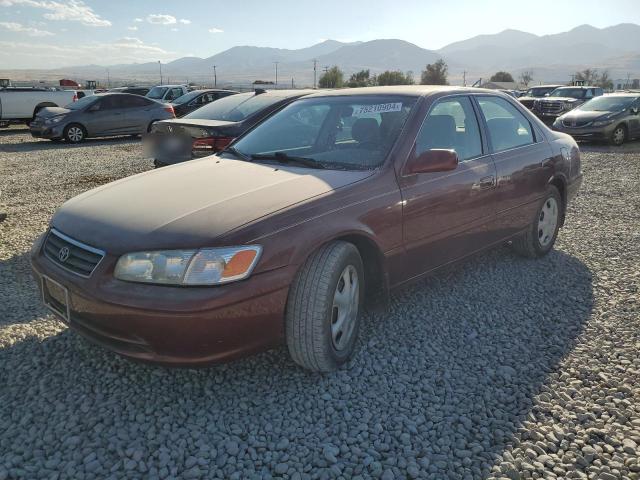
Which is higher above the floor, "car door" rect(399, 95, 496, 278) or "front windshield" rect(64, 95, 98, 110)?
"front windshield" rect(64, 95, 98, 110)

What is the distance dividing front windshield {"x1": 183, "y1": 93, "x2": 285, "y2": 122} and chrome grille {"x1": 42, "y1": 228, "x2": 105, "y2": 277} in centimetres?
381

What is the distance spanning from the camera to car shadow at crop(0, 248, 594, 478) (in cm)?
239

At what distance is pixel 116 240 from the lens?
254cm

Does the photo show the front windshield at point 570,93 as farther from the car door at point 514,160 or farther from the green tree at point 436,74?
the green tree at point 436,74

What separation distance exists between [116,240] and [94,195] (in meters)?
0.80

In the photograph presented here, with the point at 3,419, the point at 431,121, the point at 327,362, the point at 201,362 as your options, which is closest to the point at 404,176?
the point at 431,121

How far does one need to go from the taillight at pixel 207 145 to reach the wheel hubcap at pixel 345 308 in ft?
10.3

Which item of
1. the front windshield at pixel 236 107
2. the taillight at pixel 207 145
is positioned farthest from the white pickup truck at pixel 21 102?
the taillight at pixel 207 145

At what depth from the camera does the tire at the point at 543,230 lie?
4688 millimetres

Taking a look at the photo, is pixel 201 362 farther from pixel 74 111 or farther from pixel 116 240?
pixel 74 111

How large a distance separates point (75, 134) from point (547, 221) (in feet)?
45.5

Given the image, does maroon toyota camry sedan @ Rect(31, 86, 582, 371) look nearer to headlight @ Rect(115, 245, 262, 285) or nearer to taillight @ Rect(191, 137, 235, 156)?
Answer: headlight @ Rect(115, 245, 262, 285)

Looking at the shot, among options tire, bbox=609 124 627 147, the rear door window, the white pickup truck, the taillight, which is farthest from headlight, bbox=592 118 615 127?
the white pickup truck

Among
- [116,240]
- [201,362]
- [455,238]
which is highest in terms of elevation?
[116,240]
